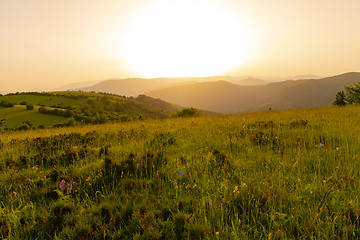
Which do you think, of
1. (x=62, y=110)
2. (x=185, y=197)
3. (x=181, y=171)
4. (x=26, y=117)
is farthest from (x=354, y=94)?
(x=26, y=117)

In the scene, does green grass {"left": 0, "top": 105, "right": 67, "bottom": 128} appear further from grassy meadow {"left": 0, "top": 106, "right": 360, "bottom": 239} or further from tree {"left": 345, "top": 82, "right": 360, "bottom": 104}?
tree {"left": 345, "top": 82, "right": 360, "bottom": 104}

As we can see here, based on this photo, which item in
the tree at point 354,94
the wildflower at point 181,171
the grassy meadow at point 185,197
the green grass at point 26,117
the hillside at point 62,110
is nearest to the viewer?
the grassy meadow at point 185,197

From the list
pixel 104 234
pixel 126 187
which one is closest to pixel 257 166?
pixel 126 187

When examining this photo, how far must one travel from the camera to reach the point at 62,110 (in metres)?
82.7

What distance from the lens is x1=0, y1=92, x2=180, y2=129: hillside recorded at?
64787 mm

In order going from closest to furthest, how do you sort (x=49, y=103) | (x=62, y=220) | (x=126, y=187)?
(x=62, y=220) < (x=126, y=187) < (x=49, y=103)

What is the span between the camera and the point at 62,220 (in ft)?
7.38

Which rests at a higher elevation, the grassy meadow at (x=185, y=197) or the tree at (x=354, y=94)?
the tree at (x=354, y=94)

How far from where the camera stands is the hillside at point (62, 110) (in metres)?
64.8

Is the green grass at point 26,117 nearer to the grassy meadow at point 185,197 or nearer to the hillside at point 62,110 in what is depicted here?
the hillside at point 62,110

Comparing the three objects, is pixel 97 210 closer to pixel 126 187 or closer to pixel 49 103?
pixel 126 187

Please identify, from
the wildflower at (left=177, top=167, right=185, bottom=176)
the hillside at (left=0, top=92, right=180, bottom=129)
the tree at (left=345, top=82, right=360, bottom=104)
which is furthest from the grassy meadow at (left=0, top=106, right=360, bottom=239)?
the tree at (left=345, top=82, right=360, bottom=104)

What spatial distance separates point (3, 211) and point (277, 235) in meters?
3.50

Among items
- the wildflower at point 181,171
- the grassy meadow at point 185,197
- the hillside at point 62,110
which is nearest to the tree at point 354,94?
the hillside at point 62,110
